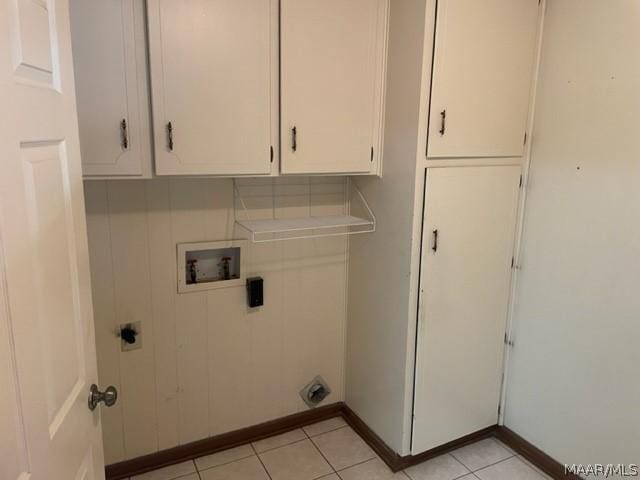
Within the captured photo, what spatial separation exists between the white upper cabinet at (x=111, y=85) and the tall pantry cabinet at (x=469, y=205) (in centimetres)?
110

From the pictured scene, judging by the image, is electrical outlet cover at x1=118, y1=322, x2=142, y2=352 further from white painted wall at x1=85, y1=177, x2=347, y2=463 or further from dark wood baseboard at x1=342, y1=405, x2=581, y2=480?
dark wood baseboard at x1=342, y1=405, x2=581, y2=480

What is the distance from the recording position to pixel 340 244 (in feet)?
8.02

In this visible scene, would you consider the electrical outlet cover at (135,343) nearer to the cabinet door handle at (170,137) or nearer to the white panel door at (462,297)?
the cabinet door handle at (170,137)

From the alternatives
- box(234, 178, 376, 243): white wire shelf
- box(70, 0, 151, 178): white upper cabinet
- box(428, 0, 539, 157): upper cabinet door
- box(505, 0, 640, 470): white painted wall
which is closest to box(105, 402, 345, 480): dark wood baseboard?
box(234, 178, 376, 243): white wire shelf

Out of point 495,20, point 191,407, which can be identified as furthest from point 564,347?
point 191,407

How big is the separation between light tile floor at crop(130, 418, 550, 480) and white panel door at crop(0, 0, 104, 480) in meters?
1.11

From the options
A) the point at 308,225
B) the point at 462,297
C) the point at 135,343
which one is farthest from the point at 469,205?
the point at 135,343

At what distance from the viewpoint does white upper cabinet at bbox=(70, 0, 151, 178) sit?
1.51 meters

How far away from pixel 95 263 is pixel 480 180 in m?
1.67

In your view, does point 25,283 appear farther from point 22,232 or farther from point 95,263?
point 95,263

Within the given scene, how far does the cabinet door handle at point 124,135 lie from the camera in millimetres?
1598

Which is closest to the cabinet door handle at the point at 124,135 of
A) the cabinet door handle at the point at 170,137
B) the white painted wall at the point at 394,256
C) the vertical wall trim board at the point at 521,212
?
the cabinet door handle at the point at 170,137

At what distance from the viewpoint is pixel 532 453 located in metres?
2.23

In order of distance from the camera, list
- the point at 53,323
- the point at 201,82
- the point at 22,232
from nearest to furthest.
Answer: the point at 22,232 < the point at 53,323 < the point at 201,82
